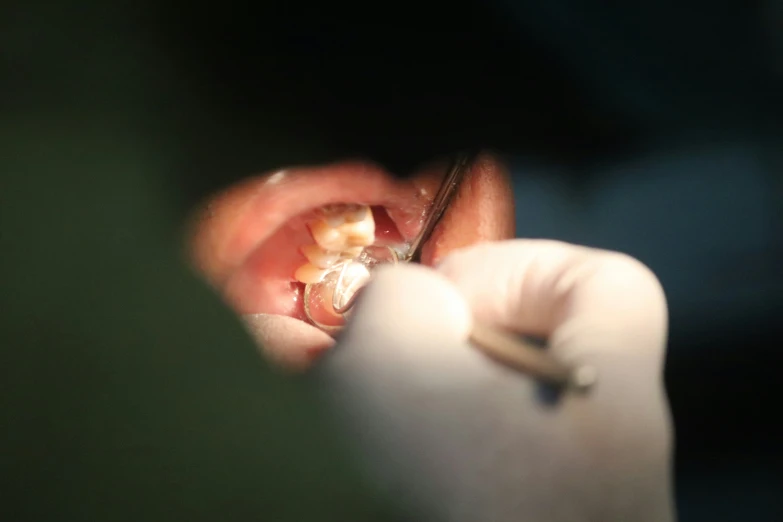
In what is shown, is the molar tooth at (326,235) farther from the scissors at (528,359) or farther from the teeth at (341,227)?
the scissors at (528,359)

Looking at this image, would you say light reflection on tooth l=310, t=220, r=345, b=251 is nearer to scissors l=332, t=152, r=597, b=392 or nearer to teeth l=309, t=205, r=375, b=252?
teeth l=309, t=205, r=375, b=252

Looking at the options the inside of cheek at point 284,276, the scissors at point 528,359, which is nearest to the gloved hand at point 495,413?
the scissors at point 528,359

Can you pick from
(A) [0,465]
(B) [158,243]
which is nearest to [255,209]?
(B) [158,243]

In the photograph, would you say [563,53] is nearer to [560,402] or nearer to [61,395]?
[560,402]

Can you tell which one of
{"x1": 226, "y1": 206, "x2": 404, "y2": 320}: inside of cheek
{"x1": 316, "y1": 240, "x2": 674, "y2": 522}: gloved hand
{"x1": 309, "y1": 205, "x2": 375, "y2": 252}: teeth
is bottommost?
{"x1": 316, "y1": 240, "x2": 674, "y2": 522}: gloved hand

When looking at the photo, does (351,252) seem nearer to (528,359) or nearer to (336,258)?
(336,258)

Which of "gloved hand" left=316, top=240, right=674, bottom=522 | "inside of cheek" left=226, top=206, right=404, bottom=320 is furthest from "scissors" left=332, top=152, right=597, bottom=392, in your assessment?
"inside of cheek" left=226, top=206, right=404, bottom=320

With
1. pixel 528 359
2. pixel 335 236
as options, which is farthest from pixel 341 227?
pixel 528 359
